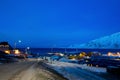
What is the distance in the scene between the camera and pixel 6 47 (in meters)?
135

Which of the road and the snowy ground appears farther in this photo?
the snowy ground

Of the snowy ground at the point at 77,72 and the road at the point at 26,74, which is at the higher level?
the road at the point at 26,74

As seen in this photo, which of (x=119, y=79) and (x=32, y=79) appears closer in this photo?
(x=32, y=79)

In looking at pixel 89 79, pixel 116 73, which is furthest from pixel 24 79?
pixel 116 73

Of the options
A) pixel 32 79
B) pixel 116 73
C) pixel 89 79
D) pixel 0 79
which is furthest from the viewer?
pixel 116 73

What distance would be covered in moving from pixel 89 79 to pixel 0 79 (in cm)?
2019

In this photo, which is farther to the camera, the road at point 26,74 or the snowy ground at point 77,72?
the snowy ground at point 77,72

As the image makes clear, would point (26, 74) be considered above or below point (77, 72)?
above

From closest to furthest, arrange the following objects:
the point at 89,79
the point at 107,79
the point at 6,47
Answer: the point at 89,79 < the point at 107,79 < the point at 6,47

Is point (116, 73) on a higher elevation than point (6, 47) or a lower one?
lower

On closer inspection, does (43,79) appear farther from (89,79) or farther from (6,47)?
(6,47)

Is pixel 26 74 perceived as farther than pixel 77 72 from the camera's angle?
No

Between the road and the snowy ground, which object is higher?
the road

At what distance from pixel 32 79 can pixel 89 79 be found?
1699 cm
